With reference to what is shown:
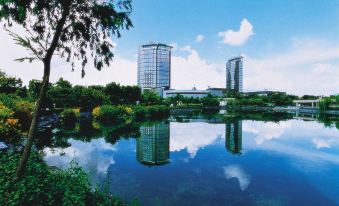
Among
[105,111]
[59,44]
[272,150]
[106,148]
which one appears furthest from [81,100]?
[59,44]

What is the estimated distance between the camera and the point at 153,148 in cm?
2194

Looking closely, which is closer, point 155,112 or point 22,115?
point 22,115

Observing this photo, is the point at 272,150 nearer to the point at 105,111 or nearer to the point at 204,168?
the point at 204,168

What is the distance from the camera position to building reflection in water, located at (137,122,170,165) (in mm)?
18016

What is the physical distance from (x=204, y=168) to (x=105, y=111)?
25.7m

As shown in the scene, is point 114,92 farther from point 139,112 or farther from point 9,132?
point 9,132

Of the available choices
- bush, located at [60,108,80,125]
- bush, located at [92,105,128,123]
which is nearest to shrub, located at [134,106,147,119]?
bush, located at [92,105,128,123]

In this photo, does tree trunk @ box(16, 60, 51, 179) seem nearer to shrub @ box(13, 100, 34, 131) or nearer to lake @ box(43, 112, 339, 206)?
lake @ box(43, 112, 339, 206)

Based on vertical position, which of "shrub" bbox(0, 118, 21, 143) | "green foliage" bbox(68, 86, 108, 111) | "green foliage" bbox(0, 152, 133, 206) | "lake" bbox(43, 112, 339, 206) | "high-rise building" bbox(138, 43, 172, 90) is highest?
"high-rise building" bbox(138, 43, 172, 90)

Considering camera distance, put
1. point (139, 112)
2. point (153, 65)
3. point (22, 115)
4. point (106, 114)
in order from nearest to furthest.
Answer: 1. point (22, 115)
2. point (106, 114)
3. point (139, 112)
4. point (153, 65)

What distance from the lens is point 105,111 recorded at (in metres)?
38.8

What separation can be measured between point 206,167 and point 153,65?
514ft

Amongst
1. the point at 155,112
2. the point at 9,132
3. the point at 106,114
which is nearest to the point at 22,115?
the point at 9,132

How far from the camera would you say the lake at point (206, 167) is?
11312 millimetres
